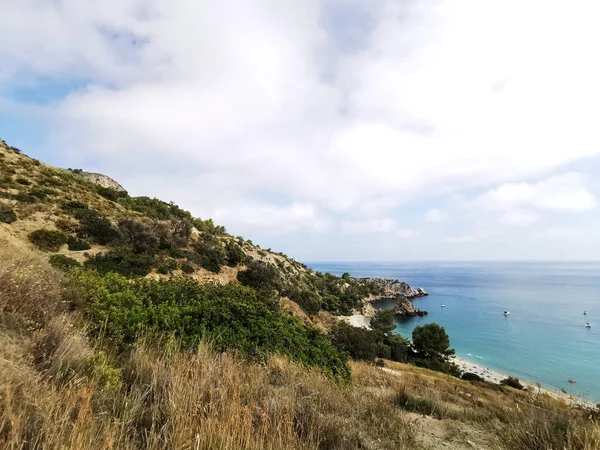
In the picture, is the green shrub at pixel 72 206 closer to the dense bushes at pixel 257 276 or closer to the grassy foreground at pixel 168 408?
the dense bushes at pixel 257 276

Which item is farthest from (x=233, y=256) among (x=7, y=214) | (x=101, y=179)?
(x=101, y=179)

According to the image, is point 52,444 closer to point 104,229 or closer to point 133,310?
point 133,310

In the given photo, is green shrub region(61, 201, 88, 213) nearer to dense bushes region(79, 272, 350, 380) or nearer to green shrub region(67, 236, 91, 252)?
green shrub region(67, 236, 91, 252)

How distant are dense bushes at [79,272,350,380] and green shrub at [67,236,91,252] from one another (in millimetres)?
10771

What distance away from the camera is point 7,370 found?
2471 millimetres

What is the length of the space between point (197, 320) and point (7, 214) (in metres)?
18.3

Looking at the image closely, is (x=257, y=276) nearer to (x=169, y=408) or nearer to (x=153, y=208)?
(x=153, y=208)

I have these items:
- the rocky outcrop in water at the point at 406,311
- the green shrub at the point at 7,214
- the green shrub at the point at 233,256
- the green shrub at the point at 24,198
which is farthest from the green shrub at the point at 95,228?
the rocky outcrop in water at the point at 406,311

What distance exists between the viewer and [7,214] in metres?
17.2

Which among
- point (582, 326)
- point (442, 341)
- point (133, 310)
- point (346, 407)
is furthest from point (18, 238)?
point (582, 326)

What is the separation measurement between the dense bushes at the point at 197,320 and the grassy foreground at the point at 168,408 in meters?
0.63

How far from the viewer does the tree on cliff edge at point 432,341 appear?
→ 41438 mm

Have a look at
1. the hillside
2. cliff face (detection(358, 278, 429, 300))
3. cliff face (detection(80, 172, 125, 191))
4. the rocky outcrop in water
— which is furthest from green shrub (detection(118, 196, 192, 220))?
cliff face (detection(358, 278, 429, 300))

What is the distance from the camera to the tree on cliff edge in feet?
136
